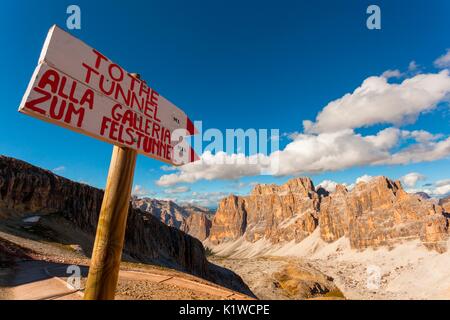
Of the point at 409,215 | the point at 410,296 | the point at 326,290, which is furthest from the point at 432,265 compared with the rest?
the point at 326,290

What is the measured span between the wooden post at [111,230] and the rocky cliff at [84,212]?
159 feet

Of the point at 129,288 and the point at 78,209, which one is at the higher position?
the point at 78,209

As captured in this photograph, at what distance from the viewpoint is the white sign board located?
2.99 m

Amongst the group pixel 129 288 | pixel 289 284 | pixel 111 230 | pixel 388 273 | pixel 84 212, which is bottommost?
pixel 289 284

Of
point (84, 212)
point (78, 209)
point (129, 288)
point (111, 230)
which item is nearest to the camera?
point (111, 230)

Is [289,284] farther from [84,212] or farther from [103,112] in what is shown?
[103,112]

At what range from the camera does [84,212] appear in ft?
193

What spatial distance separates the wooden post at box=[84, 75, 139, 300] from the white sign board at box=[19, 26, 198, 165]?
0.34 meters

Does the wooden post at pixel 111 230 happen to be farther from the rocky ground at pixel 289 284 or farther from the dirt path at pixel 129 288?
the rocky ground at pixel 289 284

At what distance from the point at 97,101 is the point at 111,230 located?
5.91 feet

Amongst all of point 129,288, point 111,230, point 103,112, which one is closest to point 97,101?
point 103,112

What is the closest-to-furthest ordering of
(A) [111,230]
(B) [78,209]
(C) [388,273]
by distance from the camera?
(A) [111,230], (B) [78,209], (C) [388,273]
